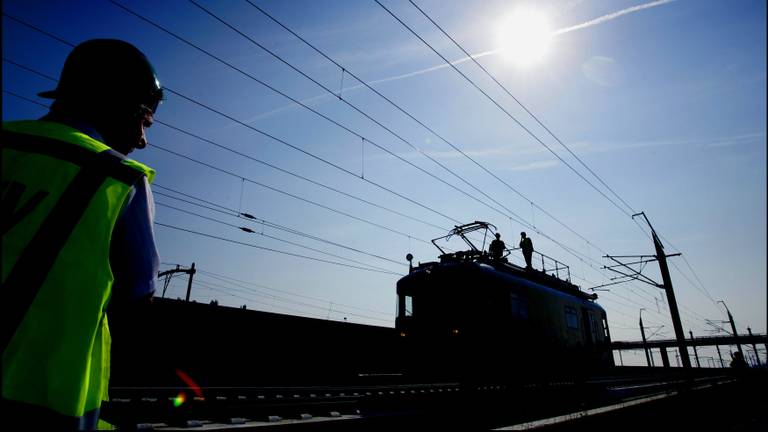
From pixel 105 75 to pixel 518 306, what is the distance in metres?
10.1

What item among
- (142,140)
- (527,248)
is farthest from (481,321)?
(142,140)

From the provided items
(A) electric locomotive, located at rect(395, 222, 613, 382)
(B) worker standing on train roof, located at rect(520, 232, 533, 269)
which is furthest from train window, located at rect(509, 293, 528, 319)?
(B) worker standing on train roof, located at rect(520, 232, 533, 269)

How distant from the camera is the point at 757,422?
6660mm

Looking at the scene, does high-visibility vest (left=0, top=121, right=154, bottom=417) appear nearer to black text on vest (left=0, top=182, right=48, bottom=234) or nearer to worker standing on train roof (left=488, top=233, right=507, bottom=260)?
black text on vest (left=0, top=182, right=48, bottom=234)

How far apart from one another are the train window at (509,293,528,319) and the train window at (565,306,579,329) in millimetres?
2821

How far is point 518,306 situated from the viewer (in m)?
9.71

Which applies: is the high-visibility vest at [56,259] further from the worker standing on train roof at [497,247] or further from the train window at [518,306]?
the worker standing on train roof at [497,247]

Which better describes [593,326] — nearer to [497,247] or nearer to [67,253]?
[497,247]

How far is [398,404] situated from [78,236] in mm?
6552

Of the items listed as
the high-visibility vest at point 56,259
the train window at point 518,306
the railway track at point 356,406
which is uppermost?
the train window at point 518,306

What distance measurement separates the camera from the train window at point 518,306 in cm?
952

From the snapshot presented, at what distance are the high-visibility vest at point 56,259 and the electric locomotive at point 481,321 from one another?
8.89m

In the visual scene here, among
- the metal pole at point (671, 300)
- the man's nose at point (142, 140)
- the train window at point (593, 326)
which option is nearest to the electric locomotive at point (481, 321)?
the train window at point (593, 326)

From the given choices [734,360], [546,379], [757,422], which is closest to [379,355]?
[546,379]
